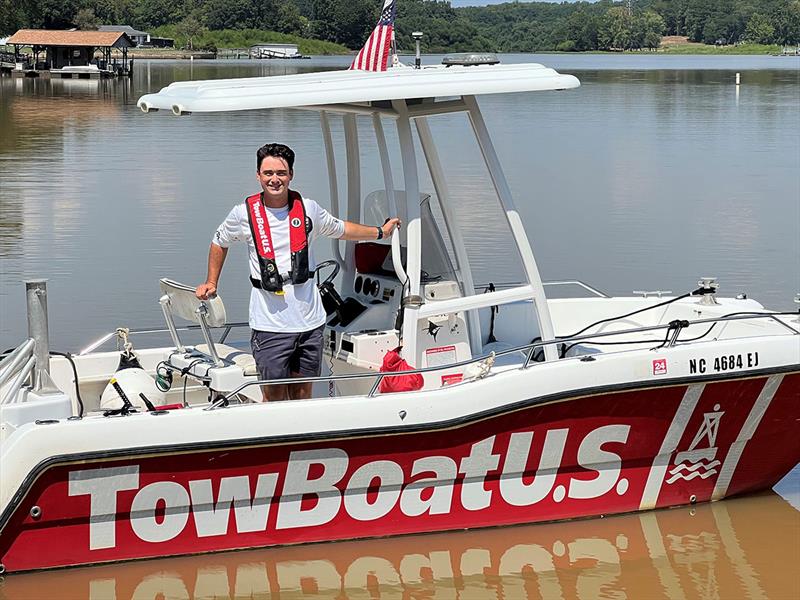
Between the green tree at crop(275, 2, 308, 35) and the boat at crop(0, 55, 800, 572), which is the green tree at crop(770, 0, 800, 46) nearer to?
the green tree at crop(275, 2, 308, 35)

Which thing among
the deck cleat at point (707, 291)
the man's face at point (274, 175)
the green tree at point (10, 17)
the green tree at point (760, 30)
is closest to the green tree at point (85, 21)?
the green tree at point (10, 17)

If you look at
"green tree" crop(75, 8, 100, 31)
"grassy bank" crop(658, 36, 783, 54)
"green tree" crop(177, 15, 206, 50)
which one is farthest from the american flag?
"grassy bank" crop(658, 36, 783, 54)

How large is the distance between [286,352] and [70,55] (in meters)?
69.9

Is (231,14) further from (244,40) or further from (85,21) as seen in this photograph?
(85,21)

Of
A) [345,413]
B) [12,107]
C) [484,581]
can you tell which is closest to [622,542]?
[484,581]

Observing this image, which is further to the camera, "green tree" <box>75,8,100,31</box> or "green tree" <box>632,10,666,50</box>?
"green tree" <box>632,10,666,50</box>

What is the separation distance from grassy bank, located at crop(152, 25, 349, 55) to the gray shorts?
134 metres

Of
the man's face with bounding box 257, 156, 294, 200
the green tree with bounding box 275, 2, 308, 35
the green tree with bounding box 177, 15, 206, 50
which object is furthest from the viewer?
the green tree with bounding box 275, 2, 308, 35

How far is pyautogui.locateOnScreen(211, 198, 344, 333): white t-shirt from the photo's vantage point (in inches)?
265

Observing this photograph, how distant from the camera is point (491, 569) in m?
6.96

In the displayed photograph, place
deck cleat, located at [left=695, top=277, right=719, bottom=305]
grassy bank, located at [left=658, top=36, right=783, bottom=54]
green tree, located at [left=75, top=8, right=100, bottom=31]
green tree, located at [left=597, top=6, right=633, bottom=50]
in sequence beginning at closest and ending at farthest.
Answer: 1. deck cleat, located at [left=695, top=277, right=719, bottom=305]
2. green tree, located at [left=75, top=8, right=100, bottom=31]
3. grassy bank, located at [left=658, top=36, right=783, bottom=54]
4. green tree, located at [left=597, top=6, right=633, bottom=50]

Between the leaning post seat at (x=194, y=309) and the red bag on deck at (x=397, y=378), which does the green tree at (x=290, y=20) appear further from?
the red bag on deck at (x=397, y=378)

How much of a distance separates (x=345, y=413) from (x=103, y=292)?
7.07 m

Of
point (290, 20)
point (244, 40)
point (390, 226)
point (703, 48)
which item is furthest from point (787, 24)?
point (390, 226)
